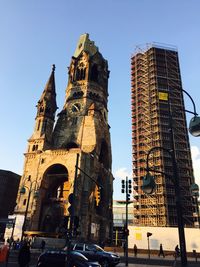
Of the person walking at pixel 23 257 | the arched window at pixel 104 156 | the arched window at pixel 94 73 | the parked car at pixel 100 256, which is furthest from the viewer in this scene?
the arched window at pixel 94 73

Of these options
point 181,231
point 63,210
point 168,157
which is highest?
point 168,157

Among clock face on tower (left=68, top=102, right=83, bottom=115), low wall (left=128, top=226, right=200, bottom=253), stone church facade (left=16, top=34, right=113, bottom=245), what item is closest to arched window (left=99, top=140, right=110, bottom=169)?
stone church facade (left=16, top=34, right=113, bottom=245)

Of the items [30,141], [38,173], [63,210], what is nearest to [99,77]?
[30,141]

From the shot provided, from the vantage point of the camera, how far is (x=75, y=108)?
55.7 m

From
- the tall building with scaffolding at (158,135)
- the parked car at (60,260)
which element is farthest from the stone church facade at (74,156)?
the parked car at (60,260)

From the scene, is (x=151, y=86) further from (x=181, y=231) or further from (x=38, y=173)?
(x=181, y=231)

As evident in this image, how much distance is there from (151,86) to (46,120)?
27.4 metres

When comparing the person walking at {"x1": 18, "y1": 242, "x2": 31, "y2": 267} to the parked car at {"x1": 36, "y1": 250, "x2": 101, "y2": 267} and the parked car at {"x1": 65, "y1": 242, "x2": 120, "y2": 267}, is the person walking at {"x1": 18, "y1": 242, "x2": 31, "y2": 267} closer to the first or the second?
the parked car at {"x1": 36, "y1": 250, "x2": 101, "y2": 267}

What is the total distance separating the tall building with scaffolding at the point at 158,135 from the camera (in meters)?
49.4

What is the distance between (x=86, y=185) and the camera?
42.7 meters

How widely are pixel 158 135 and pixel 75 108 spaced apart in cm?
1951

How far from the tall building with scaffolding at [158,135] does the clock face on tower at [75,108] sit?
47.6 ft

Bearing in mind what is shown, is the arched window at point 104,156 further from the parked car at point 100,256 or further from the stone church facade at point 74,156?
the parked car at point 100,256

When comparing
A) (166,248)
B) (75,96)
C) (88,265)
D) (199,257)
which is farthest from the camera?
(75,96)
